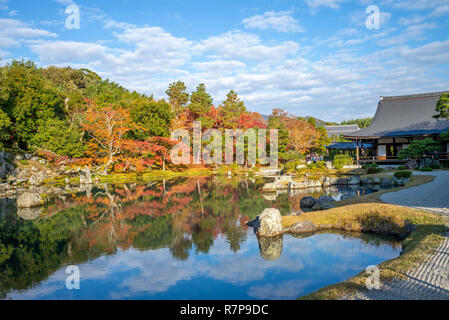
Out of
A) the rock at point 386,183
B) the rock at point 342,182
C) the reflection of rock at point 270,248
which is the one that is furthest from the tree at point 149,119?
the reflection of rock at point 270,248

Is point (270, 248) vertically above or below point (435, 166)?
below

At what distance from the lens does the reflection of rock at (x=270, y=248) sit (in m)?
7.22

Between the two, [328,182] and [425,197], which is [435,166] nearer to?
[328,182]

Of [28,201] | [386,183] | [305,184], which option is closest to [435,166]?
[386,183]

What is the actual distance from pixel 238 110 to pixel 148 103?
979 centimetres

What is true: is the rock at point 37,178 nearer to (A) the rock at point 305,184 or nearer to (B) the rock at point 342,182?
(A) the rock at point 305,184

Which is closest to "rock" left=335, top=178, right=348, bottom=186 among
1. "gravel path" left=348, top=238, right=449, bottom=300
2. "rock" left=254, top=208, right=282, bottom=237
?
"rock" left=254, top=208, right=282, bottom=237

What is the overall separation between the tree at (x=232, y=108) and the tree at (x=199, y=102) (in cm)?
215

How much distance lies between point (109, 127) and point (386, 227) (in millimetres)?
21960

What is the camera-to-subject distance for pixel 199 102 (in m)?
34.1

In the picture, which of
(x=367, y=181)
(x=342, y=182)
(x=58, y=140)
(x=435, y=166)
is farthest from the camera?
(x=58, y=140)

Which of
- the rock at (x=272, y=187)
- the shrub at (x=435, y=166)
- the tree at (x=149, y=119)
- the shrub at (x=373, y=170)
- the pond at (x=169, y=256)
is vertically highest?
the tree at (x=149, y=119)

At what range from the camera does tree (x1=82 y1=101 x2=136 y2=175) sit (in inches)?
972
